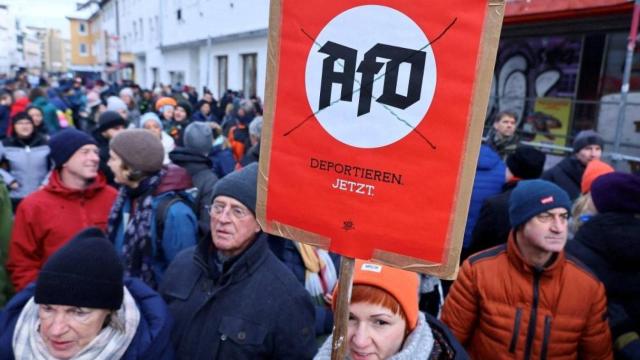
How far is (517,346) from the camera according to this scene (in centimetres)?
231

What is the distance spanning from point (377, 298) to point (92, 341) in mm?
1048

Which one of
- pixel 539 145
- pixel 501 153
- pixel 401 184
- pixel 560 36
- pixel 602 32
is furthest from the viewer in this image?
pixel 560 36

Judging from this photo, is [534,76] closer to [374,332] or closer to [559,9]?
[559,9]

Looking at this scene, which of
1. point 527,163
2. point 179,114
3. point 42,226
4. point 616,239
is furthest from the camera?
point 179,114

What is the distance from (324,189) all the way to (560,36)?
8.07 meters

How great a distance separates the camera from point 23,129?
16.4 ft

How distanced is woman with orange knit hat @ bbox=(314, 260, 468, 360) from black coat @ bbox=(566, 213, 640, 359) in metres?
1.10

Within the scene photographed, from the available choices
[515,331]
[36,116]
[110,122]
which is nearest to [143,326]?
[515,331]

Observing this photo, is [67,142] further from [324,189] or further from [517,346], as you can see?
[517,346]

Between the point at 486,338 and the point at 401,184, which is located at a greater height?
the point at 401,184

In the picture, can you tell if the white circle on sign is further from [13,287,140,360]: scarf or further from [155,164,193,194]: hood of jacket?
[155,164,193,194]: hood of jacket

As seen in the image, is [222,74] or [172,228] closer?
[172,228]

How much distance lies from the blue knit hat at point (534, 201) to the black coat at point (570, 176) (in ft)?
7.86

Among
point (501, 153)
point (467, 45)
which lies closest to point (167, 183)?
point (467, 45)
